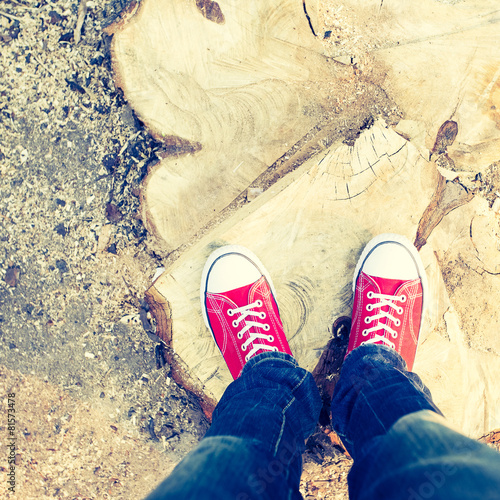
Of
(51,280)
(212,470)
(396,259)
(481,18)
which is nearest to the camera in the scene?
(212,470)

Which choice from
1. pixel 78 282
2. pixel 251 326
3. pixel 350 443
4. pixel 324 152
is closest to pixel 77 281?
pixel 78 282

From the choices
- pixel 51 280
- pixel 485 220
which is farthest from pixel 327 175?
pixel 51 280

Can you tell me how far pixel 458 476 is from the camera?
0.80m

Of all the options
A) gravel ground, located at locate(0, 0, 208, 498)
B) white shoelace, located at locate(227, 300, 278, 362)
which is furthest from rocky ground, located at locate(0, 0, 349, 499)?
white shoelace, located at locate(227, 300, 278, 362)

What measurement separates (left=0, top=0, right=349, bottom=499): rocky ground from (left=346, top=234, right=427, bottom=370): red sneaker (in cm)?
59

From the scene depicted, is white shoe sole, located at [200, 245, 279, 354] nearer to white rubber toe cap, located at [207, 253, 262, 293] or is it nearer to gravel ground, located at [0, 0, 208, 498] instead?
white rubber toe cap, located at [207, 253, 262, 293]

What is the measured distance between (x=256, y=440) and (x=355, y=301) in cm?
79

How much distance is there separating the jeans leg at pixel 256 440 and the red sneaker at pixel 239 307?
0.09m

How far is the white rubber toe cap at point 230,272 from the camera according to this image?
1542mm

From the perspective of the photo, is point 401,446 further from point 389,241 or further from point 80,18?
point 80,18

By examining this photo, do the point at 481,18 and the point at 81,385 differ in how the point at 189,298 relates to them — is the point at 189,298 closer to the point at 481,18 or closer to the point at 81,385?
the point at 81,385

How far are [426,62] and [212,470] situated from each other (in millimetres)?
1706

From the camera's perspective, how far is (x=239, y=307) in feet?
5.55

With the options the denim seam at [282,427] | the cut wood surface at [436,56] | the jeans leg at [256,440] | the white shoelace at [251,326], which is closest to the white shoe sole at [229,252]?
the white shoelace at [251,326]
